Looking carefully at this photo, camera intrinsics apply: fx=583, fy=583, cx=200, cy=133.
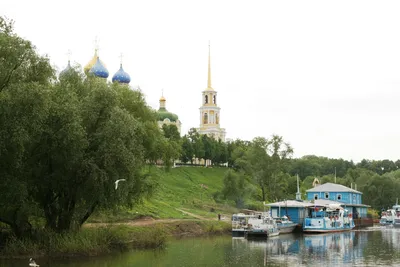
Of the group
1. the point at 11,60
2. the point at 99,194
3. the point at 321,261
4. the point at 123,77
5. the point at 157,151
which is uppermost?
the point at 123,77

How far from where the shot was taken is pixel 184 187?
9775 cm

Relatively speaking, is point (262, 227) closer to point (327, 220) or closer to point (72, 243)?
point (327, 220)

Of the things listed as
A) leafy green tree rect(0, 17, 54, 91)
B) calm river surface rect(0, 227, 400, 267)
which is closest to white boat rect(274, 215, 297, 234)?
calm river surface rect(0, 227, 400, 267)

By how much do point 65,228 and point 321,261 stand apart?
1724 centimetres

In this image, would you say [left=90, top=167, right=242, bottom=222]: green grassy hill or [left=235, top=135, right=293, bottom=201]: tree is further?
[left=235, top=135, right=293, bottom=201]: tree

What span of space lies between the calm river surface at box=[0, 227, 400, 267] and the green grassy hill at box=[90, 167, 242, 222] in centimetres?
491

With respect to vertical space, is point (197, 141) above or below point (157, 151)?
above

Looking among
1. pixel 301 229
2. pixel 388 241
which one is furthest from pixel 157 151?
pixel 301 229

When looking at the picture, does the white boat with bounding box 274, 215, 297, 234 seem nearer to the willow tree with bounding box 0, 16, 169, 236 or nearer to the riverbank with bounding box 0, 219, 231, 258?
the riverbank with bounding box 0, 219, 231, 258

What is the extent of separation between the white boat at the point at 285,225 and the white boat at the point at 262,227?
Answer: 2.09 metres

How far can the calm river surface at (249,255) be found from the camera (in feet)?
118

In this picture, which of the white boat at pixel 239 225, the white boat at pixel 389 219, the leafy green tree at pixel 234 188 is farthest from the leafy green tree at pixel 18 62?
the white boat at pixel 389 219

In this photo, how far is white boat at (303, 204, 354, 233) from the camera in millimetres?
68125

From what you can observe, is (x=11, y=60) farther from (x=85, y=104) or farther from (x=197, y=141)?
(x=197, y=141)
